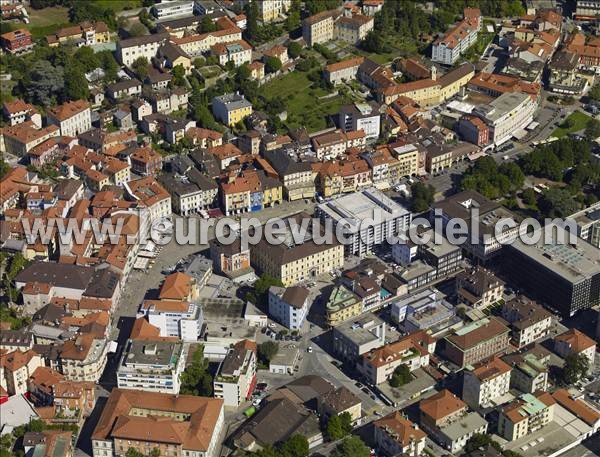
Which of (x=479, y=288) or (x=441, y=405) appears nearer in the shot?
(x=441, y=405)

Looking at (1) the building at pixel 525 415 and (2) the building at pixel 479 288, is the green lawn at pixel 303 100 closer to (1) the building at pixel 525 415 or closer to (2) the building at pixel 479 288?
(2) the building at pixel 479 288

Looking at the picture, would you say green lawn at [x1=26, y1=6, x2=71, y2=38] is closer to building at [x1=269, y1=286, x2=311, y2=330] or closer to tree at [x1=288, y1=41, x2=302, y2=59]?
tree at [x1=288, y1=41, x2=302, y2=59]

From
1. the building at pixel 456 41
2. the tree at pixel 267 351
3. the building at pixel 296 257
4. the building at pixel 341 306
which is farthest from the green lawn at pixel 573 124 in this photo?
the tree at pixel 267 351

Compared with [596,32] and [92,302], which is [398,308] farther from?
[596,32]

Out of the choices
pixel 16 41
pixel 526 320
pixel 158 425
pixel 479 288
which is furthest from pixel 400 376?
pixel 16 41

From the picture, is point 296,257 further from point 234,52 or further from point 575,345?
point 234,52
